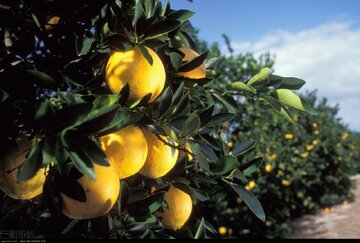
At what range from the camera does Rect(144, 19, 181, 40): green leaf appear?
1.07 metres

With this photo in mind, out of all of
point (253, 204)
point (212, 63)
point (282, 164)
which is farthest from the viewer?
point (282, 164)

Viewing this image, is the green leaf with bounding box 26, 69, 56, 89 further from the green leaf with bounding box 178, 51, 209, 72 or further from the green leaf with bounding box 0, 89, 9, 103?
the green leaf with bounding box 178, 51, 209, 72

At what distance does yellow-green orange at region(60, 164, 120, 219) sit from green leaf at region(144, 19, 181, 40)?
1.20ft

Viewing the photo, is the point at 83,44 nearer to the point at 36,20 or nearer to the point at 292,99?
the point at 36,20

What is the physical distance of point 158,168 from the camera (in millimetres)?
1126

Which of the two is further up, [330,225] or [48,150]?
[48,150]

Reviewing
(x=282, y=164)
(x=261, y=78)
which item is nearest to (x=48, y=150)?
(x=261, y=78)

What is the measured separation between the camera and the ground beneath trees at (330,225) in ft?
20.0

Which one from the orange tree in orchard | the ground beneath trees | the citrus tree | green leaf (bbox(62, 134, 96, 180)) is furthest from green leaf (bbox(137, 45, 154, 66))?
the ground beneath trees

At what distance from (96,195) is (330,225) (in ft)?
20.6

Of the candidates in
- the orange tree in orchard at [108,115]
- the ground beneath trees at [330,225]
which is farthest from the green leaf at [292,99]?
the ground beneath trees at [330,225]

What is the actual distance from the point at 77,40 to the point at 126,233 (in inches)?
20.3

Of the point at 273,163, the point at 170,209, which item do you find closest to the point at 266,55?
the point at 273,163

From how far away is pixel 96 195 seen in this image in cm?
94
